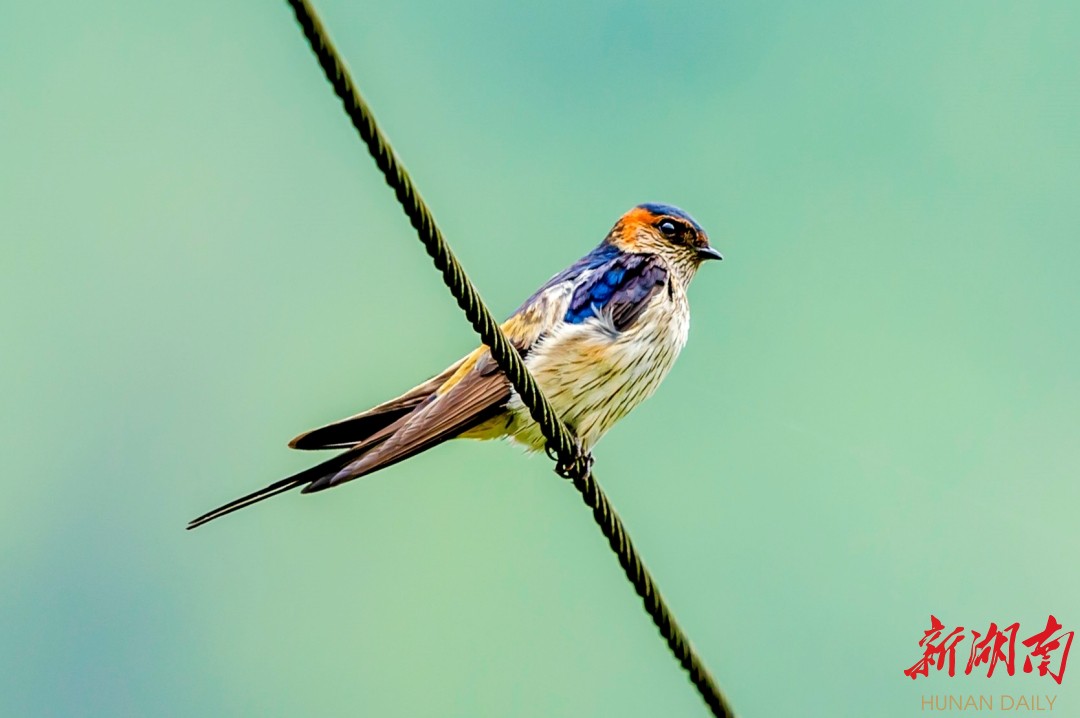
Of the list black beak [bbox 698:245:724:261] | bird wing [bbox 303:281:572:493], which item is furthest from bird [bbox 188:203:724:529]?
black beak [bbox 698:245:724:261]

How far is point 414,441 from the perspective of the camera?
215 inches

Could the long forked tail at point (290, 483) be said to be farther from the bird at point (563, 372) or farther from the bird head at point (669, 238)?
the bird head at point (669, 238)

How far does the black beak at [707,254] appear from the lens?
7.08 m

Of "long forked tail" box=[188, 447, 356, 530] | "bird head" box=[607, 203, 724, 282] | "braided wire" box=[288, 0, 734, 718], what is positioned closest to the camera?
"braided wire" box=[288, 0, 734, 718]

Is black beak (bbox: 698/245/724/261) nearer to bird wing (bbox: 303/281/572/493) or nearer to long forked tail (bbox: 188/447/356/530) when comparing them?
bird wing (bbox: 303/281/572/493)

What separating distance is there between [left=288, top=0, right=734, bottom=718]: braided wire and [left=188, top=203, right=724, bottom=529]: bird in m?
0.64

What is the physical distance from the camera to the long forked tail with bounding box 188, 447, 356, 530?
468 centimetres

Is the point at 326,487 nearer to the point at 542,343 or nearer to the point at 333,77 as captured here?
the point at 542,343

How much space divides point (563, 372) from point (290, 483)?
58.5 inches

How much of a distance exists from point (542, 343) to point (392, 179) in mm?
3076

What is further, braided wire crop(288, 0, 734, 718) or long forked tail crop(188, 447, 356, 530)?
long forked tail crop(188, 447, 356, 530)

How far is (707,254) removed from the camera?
7.08m

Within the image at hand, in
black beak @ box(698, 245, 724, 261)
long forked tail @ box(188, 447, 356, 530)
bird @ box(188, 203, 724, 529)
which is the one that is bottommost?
long forked tail @ box(188, 447, 356, 530)

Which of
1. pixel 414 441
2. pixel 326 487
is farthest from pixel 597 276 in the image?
pixel 326 487
